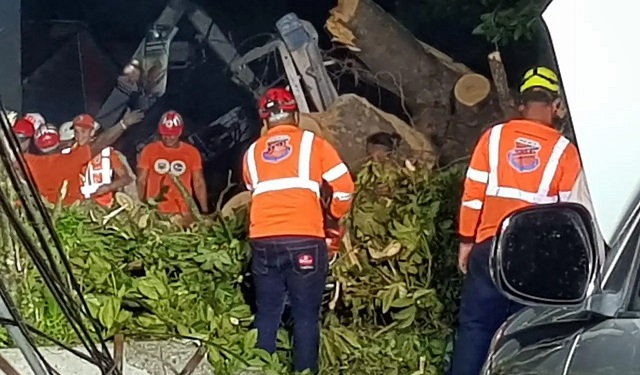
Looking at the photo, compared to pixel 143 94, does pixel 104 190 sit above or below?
below

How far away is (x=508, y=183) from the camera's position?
5129 millimetres

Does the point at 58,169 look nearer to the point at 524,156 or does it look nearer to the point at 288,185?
the point at 288,185

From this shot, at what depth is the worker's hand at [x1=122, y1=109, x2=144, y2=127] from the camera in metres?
8.58

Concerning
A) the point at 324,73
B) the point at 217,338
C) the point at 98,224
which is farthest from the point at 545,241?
the point at 324,73

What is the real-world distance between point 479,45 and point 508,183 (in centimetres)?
363

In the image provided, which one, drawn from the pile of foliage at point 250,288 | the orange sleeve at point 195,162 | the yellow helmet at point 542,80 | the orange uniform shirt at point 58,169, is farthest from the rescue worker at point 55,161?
the yellow helmet at point 542,80

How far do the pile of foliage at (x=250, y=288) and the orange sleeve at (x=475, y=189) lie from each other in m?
0.93

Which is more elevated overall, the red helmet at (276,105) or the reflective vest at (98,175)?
the red helmet at (276,105)

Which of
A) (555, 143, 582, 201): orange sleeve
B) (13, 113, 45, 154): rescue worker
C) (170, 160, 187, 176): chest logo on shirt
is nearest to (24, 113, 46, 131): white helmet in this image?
(13, 113, 45, 154): rescue worker

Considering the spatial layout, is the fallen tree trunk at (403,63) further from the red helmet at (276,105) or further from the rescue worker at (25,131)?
the red helmet at (276,105)

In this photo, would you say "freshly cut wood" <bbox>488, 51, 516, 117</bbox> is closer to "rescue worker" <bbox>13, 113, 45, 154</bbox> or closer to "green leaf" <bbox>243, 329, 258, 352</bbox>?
"green leaf" <bbox>243, 329, 258, 352</bbox>

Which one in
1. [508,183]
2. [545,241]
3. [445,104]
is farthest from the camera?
[445,104]

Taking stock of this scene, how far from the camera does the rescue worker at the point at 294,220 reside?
5.55 meters

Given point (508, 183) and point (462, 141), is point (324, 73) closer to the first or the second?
point (462, 141)
